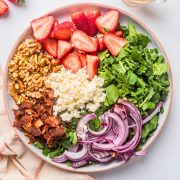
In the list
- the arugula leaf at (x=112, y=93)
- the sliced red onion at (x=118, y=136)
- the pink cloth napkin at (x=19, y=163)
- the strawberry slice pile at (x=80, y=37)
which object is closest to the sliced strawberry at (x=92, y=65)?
the strawberry slice pile at (x=80, y=37)

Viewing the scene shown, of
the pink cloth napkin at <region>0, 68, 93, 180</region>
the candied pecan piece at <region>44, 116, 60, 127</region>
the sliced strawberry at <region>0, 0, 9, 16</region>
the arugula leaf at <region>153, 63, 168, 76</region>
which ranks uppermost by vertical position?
the sliced strawberry at <region>0, 0, 9, 16</region>

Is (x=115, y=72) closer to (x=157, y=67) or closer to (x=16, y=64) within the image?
(x=157, y=67)

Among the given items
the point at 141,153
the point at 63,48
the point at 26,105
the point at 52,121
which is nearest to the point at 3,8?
the point at 63,48

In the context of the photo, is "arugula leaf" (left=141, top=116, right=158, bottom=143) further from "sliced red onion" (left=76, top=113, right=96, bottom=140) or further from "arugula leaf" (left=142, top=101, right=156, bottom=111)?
"sliced red onion" (left=76, top=113, right=96, bottom=140)

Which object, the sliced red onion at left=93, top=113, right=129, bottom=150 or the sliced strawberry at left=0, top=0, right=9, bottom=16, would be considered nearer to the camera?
the sliced red onion at left=93, top=113, right=129, bottom=150

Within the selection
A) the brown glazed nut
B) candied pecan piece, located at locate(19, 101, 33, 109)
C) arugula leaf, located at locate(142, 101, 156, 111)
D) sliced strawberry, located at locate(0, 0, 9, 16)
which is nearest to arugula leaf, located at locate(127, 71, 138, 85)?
arugula leaf, located at locate(142, 101, 156, 111)

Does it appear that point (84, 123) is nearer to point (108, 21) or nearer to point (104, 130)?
point (104, 130)

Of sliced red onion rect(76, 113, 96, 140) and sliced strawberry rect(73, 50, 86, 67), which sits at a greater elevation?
sliced strawberry rect(73, 50, 86, 67)
